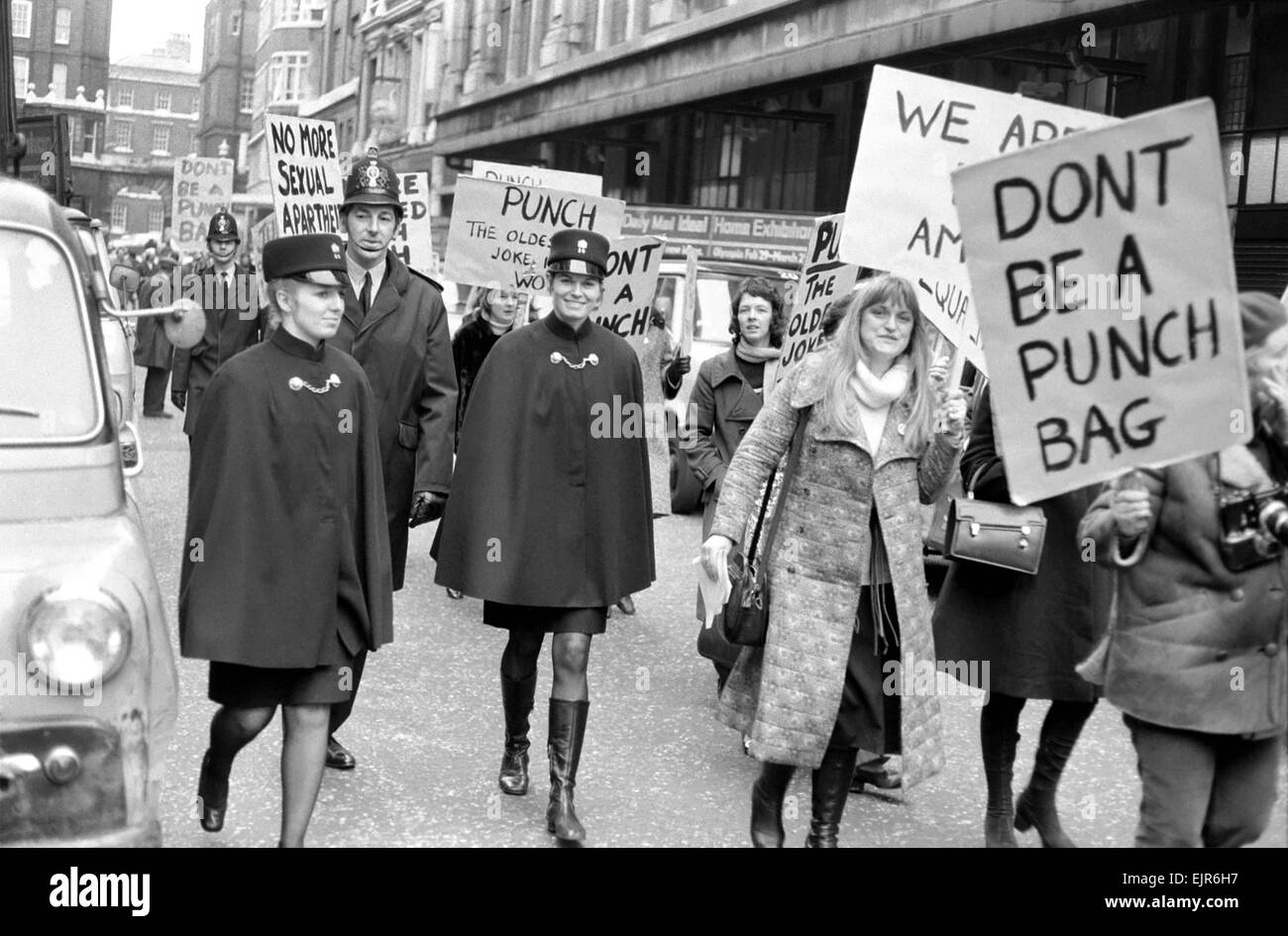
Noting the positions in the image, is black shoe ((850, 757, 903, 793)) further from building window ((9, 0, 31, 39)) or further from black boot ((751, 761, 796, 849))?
building window ((9, 0, 31, 39))

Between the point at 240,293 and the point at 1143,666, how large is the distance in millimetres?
8723

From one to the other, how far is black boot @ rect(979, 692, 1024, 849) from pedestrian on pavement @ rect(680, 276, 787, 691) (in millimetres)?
2328

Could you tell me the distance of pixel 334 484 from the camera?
516 centimetres

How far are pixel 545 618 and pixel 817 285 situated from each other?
331cm

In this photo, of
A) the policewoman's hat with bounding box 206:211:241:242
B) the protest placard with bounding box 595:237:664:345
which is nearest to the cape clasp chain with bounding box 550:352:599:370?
the protest placard with bounding box 595:237:664:345

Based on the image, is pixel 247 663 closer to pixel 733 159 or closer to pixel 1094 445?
pixel 1094 445

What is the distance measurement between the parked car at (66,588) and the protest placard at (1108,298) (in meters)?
2.09

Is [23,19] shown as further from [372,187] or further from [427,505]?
[427,505]

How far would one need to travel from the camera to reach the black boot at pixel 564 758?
5.83m

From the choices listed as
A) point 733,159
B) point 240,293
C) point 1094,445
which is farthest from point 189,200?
point 1094,445

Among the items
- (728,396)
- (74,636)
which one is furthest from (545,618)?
(74,636)

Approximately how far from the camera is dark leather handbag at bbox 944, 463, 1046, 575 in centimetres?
553

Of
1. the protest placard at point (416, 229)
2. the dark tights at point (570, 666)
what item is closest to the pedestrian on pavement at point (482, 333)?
the protest placard at point (416, 229)

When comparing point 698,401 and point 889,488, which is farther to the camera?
point 698,401
